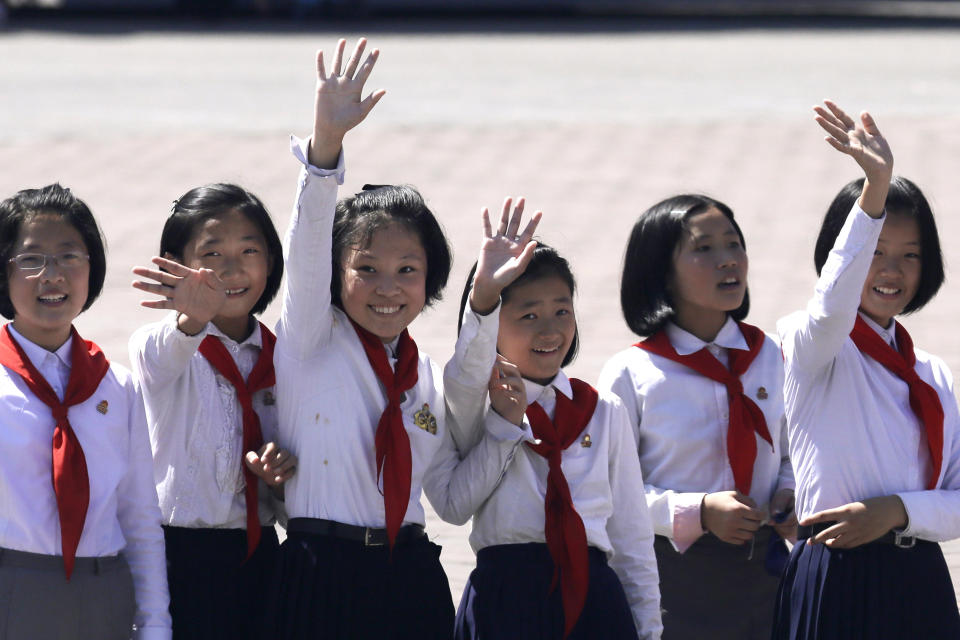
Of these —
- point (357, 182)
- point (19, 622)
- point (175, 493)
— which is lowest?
point (19, 622)

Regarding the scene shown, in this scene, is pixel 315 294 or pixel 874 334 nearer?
pixel 315 294

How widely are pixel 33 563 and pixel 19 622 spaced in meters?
0.11

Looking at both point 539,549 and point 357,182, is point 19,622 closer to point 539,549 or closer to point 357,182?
point 539,549

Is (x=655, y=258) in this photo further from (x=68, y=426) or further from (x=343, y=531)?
(x=68, y=426)

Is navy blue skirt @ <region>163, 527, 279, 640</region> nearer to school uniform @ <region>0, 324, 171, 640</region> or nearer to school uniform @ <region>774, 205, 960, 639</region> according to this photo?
school uniform @ <region>0, 324, 171, 640</region>

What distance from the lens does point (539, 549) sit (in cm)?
303

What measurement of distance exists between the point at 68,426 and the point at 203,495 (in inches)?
14.0

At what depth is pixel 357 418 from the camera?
3.00 m

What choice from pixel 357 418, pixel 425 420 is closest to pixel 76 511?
pixel 357 418

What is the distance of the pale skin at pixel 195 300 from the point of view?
2891mm

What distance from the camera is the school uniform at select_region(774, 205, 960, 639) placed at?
3023 mm

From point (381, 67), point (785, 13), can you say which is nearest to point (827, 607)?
point (381, 67)

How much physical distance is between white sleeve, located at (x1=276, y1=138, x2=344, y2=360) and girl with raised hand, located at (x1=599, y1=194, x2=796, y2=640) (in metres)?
0.81

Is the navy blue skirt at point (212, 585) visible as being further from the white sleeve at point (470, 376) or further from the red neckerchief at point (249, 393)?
the white sleeve at point (470, 376)
